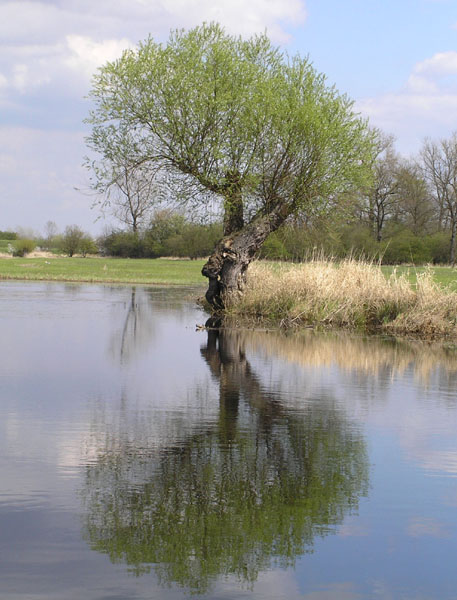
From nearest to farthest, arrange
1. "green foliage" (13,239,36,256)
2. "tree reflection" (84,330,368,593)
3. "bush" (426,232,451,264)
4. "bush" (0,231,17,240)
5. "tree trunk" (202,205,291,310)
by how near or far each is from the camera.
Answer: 1. "tree reflection" (84,330,368,593)
2. "tree trunk" (202,205,291,310)
3. "bush" (426,232,451,264)
4. "green foliage" (13,239,36,256)
5. "bush" (0,231,17,240)

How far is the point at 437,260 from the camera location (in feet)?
246

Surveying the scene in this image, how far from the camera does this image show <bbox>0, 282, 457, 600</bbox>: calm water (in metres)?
4.97

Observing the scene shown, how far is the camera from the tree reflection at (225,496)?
17.2 ft

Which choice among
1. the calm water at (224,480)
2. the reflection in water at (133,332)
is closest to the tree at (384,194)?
the reflection in water at (133,332)

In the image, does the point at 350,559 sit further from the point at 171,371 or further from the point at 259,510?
the point at 171,371

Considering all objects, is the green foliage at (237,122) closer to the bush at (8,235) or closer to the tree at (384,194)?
the tree at (384,194)

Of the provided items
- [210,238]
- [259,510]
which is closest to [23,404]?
[259,510]

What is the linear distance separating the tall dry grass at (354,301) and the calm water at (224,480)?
6.86m

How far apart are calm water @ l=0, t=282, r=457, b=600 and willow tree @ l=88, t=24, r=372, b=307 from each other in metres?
10.1

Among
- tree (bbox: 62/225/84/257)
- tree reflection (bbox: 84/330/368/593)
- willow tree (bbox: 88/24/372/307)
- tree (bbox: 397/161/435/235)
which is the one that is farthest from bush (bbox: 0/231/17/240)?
tree reflection (bbox: 84/330/368/593)

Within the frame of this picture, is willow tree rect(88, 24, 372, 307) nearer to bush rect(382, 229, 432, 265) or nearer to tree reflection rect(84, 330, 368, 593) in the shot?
tree reflection rect(84, 330, 368, 593)

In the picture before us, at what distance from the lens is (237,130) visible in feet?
75.4

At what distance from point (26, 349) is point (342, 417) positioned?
24.2 ft

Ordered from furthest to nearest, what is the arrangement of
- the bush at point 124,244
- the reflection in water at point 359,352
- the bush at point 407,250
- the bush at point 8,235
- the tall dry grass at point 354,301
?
the bush at point 8,235 < the bush at point 124,244 < the bush at point 407,250 < the tall dry grass at point 354,301 < the reflection in water at point 359,352
